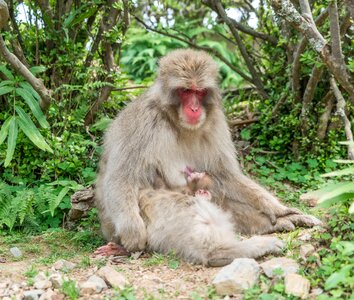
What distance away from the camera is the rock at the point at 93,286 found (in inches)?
141

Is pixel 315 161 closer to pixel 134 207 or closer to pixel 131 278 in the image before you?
pixel 134 207

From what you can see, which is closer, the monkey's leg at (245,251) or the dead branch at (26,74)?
the monkey's leg at (245,251)

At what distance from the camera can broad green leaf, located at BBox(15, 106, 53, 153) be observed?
5219 mm

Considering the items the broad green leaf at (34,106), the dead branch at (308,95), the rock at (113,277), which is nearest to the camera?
the rock at (113,277)

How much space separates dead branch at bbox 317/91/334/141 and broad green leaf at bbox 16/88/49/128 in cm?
267

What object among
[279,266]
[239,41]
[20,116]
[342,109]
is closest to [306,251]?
[279,266]

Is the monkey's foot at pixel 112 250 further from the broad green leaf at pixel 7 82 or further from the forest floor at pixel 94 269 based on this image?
the broad green leaf at pixel 7 82

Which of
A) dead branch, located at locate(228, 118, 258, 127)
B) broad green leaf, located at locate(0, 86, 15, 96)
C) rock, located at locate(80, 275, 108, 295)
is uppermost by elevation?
broad green leaf, located at locate(0, 86, 15, 96)

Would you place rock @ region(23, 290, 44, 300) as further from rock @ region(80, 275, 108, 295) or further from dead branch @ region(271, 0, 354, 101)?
Answer: dead branch @ region(271, 0, 354, 101)

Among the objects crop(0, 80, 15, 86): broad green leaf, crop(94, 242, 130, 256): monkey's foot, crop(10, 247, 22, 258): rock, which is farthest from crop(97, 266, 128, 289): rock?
crop(0, 80, 15, 86): broad green leaf

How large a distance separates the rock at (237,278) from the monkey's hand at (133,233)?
98 centimetres

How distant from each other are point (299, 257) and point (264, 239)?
0.39m

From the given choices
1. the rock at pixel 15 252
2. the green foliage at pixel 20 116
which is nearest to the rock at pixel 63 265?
the rock at pixel 15 252

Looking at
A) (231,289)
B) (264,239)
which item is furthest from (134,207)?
(231,289)
